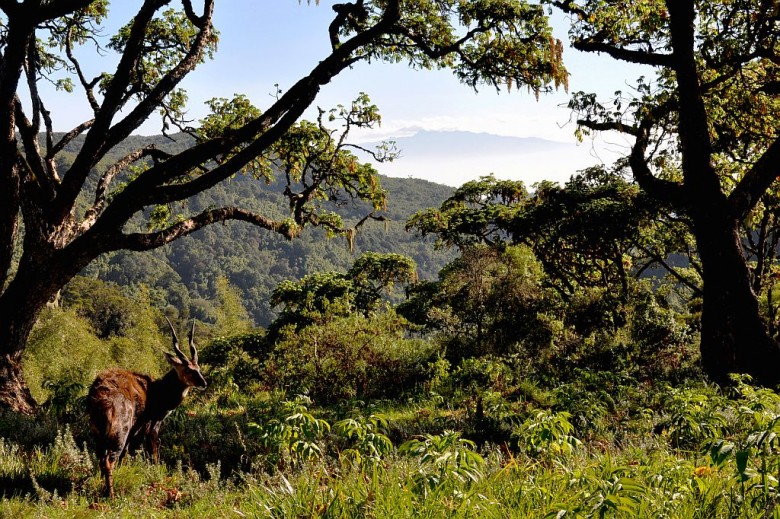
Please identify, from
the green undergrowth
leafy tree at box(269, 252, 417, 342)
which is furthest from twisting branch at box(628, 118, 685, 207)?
leafy tree at box(269, 252, 417, 342)

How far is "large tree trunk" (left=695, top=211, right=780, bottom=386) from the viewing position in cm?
820

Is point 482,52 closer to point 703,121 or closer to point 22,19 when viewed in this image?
point 703,121

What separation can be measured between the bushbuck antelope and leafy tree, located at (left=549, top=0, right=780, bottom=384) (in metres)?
8.28

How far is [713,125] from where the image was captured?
12.1m

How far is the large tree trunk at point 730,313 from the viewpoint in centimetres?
820

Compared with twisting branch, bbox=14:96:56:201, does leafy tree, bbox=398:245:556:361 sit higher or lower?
lower

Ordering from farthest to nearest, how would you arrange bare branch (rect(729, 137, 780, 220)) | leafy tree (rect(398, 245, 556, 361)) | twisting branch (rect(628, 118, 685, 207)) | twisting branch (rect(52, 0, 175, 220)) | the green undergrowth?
leafy tree (rect(398, 245, 556, 361)) → twisting branch (rect(628, 118, 685, 207)) → twisting branch (rect(52, 0, 175, 220)) → bare branch (rect(729, 137, 780, 220)) → the green undergrowth

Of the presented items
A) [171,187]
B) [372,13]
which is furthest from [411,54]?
[171,187]

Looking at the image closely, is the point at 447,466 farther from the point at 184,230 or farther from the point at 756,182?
the point at 756,182

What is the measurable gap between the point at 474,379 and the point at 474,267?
468 cm

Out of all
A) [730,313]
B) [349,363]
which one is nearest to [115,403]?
[349,363]

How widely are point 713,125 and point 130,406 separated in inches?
526

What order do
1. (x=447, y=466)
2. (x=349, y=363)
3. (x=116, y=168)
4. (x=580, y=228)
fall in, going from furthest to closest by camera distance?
(x=580, y=228)
(x=349, y=363)
(x=116, y=168)
(x=447, y=466)

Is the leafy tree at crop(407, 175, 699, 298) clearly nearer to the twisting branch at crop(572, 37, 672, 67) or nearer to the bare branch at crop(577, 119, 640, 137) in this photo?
the bare branch at crop(577, 119, 640, 137)
